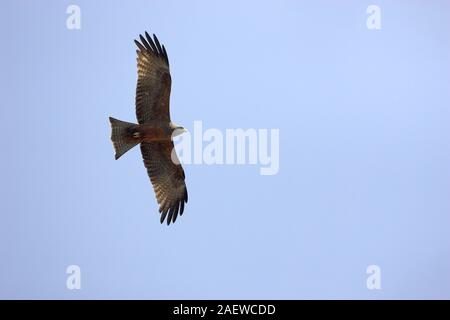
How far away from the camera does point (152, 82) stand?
1033cm

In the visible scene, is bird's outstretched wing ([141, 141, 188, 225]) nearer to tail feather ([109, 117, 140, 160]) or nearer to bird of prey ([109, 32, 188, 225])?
bird of prey ([109, 32, 188, 225])

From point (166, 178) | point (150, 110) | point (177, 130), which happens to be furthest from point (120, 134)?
point (166, 178)

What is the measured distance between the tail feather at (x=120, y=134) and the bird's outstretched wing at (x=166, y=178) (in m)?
0.53

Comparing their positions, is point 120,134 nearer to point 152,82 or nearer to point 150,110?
point 150,110

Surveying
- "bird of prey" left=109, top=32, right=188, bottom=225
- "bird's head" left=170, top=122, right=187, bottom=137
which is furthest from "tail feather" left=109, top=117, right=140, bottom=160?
"bird's head" left=170, top=122, right=187, bottom=137

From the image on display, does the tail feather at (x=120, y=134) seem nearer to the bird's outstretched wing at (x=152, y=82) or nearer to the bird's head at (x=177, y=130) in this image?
the bird's outstretched wing at (x=152, y=82)

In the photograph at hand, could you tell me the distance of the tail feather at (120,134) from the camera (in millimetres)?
10203

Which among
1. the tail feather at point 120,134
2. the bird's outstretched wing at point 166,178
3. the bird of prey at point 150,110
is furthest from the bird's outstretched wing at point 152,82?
the bird's outstretched wing at point 166,178
